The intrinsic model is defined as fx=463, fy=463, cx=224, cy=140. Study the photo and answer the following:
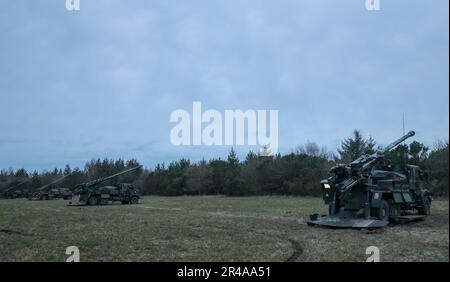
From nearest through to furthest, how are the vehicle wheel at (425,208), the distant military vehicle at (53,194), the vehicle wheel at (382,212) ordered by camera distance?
the vehicle wheel at (382,212) < the vehicle wheel at (425,208) < the distant military vehicle at (53,194)

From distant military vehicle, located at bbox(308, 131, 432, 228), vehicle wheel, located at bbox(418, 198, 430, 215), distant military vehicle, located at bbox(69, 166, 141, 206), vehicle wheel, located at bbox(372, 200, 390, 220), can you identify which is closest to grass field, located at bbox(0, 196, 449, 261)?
vehicle wheel, located at bbox(372, 200, 390, 220)

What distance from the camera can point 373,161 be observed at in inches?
579

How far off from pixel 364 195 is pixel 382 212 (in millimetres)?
725

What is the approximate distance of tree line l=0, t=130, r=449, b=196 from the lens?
38000mm

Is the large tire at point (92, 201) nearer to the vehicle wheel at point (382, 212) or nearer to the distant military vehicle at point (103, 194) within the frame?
the distant military vehicle at point (103, 194)

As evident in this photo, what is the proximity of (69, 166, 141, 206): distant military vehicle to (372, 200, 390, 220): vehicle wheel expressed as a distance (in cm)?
2368

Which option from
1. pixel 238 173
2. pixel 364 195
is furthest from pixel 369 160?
pixel 238 173

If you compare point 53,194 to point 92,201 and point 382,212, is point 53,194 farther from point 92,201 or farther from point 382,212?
point 382,212

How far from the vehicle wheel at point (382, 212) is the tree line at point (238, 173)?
2159 mm

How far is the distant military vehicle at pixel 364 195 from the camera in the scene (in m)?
13.8

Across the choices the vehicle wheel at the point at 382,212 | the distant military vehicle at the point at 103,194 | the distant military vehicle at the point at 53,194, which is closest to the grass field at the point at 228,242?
the vehicle wheel at the point at 382,212

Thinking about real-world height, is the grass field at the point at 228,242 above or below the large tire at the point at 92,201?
above

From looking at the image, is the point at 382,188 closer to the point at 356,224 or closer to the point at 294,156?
the point at 356,224

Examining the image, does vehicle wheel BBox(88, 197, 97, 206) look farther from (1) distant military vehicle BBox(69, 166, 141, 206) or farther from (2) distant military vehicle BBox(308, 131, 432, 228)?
(2) distant military vehicle BBox(308, 131, 432, 228)
